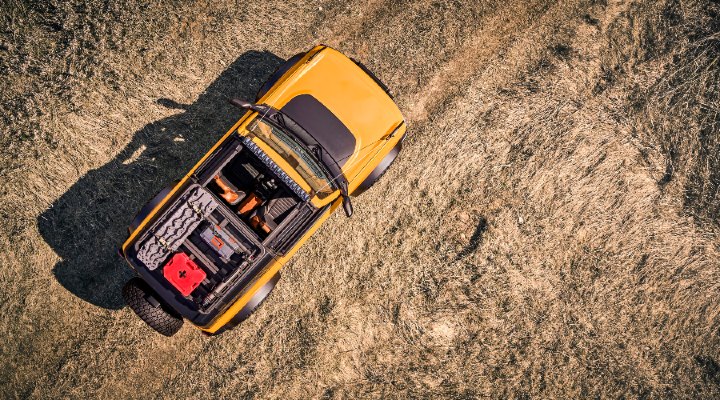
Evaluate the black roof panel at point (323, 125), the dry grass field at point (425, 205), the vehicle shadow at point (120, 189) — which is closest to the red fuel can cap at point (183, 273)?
the dry grass field at point (425, 205)

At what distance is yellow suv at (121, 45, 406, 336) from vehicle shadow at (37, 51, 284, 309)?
1.41 m

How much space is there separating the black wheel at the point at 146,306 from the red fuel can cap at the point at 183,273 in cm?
89

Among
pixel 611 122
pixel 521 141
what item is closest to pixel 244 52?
pixel 521 141

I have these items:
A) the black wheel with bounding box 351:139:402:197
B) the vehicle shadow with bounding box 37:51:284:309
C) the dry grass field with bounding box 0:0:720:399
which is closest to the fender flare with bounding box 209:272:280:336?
the dry grass field with bounding box 0:0:720:399

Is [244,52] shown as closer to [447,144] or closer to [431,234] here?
[447,144]

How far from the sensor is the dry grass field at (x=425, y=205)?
8.68 meters

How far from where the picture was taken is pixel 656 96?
28.9 ft

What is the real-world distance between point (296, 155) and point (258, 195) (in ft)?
3.27

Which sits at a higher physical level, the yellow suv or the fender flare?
the yellow suv

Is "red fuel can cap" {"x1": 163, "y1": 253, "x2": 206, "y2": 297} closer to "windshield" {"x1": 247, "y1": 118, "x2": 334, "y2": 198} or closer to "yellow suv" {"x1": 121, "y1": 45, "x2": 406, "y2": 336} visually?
"yellow suv" {"x1": 121, "y1": 45, "x2": 406, "y2": 336}

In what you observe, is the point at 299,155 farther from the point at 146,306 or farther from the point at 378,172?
the point at 146,306

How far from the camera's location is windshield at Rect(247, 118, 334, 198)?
7410 millimetres

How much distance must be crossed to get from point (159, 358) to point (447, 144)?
22.2 feet

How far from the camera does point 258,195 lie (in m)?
7.81
